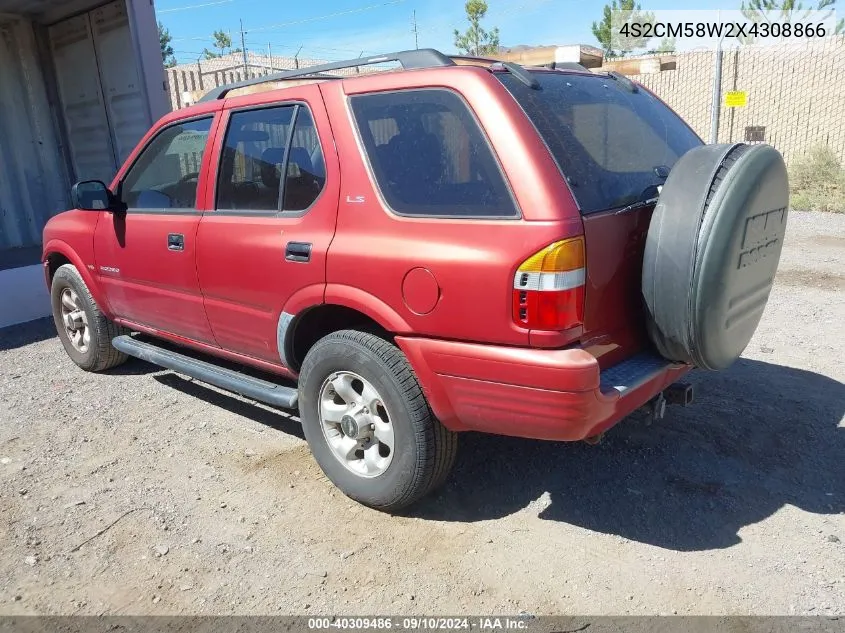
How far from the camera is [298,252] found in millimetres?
3174

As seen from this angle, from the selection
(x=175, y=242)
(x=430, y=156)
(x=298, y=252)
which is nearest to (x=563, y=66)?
(x=430, y=156)

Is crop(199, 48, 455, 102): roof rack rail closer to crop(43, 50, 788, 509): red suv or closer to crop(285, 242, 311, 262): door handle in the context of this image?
crop(43, 50, 788, 509): red suv

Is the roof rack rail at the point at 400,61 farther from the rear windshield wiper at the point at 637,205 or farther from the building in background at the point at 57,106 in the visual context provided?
the building in background at the point at 57,106

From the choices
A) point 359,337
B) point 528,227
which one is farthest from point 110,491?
point 528,227

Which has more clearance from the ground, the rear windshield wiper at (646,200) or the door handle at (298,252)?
the rear windshield wiper at (646,200)

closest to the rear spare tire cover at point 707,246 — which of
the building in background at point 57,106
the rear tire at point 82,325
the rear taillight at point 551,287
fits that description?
the rear taillight at point 551,287

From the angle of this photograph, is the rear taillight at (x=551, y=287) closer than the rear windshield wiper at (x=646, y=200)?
Yes

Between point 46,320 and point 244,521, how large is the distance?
5.16 m

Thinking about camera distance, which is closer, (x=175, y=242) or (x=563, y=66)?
(x=563, y=66)

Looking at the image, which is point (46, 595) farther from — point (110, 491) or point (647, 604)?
point (647, 604)

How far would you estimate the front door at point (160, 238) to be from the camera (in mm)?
3879

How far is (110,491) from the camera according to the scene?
3488mm

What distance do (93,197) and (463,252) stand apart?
2.87 m

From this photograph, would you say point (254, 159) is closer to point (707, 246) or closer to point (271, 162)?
point (271, 162)
